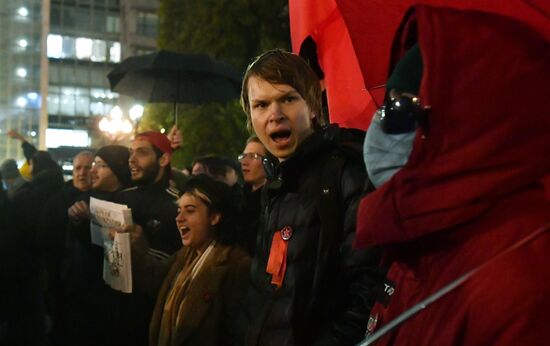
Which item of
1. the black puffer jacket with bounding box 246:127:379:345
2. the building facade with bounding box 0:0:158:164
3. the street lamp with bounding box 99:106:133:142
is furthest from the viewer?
the building facade with bounding box 0:0:158:164

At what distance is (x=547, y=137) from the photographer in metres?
1.43

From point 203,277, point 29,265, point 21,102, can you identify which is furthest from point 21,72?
point 203,277

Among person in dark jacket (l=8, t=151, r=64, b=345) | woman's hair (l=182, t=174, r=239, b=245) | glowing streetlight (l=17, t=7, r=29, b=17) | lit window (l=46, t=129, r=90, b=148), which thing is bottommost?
person in dark jacket (l=8, t=151, r=64, b=345)

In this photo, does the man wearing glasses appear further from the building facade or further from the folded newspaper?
the building facade

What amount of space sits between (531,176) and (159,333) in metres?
2.71

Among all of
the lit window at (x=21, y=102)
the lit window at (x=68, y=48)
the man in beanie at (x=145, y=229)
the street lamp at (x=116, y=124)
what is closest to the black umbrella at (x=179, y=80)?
the man in beanie at (x=145, y=229)

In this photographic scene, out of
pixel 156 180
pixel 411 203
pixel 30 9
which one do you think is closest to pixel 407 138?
pixel 411 203

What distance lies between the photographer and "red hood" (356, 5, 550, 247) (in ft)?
4.65

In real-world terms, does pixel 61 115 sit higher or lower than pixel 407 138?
higher

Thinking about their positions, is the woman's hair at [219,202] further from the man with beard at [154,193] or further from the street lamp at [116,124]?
the street lamp at [116,124]

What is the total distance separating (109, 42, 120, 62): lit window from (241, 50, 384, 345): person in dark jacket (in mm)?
70563

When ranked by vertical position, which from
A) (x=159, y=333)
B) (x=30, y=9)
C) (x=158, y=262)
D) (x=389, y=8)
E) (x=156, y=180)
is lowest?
(x=159, y=333)

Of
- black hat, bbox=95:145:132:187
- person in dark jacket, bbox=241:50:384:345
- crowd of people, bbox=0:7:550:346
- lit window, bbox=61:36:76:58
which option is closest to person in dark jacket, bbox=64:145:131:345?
black hat, bbox=95:145:132:187

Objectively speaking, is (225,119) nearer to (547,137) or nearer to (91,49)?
(547,137)
